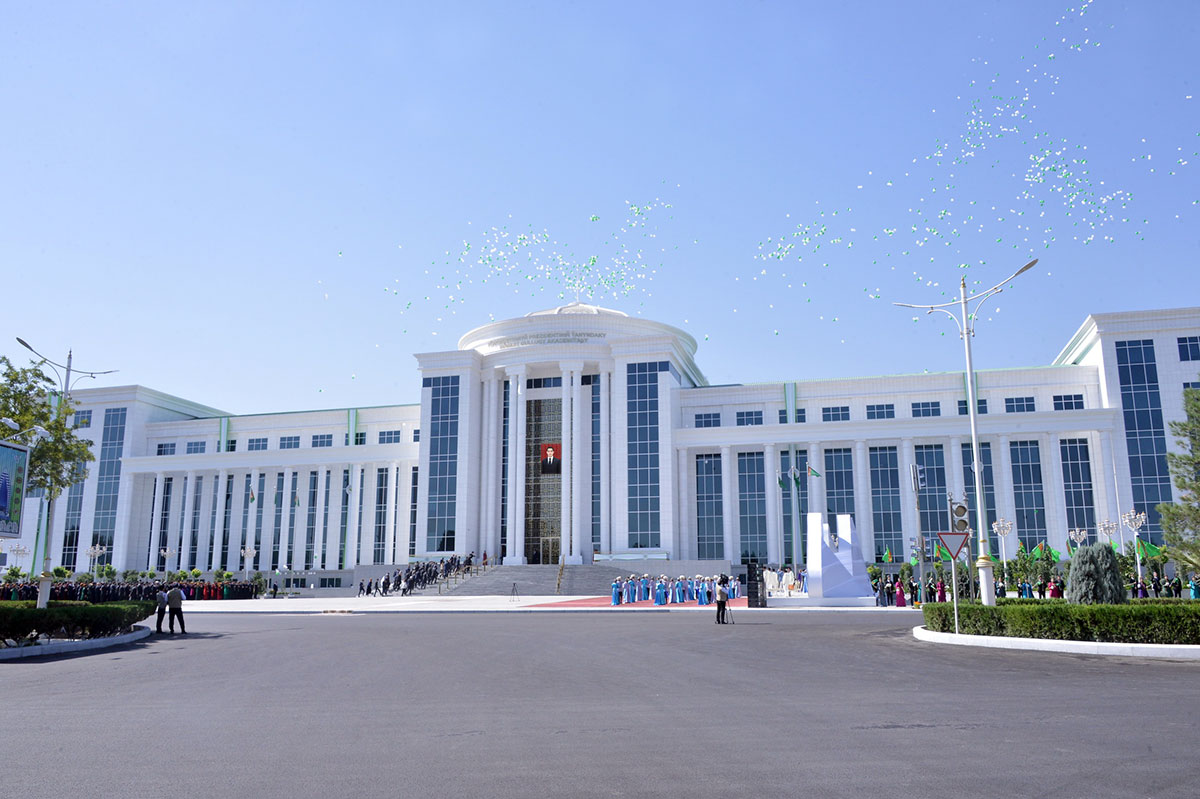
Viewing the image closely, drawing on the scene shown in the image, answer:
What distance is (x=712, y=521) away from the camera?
68250mm

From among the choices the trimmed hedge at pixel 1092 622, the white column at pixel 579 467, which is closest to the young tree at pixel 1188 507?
the trimmed hedge at pixel 1092 622

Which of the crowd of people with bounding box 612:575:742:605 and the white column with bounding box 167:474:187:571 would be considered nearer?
the crowd of people with bounding box 612:575:742:605

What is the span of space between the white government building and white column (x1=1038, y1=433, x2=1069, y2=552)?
159 millimetres

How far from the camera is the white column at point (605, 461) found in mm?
66537

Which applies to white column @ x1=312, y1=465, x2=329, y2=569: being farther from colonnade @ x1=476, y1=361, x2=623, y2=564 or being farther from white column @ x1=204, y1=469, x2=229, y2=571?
colonnade @ x1=476, y1=361, x2=623, y2=564

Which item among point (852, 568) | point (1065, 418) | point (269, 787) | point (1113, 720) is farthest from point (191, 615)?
point (1065, 418)

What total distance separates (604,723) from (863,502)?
57997mm

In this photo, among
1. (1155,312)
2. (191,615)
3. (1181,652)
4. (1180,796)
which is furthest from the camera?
(1155,312)

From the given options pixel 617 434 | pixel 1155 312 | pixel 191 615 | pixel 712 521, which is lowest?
pixel 191 615

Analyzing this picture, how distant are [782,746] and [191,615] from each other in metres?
35.6

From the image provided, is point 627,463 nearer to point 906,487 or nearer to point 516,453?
point 516,453

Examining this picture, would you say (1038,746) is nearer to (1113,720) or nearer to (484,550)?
(1113,720)

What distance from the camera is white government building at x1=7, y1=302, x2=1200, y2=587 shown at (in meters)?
60.7

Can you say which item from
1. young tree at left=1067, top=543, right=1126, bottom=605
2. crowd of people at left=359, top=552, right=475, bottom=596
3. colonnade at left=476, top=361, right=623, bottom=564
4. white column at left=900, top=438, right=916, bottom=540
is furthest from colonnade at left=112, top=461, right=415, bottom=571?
young tree at left=1067, top=543, right=1126, bottom=605
